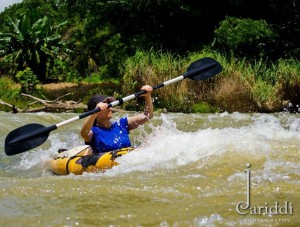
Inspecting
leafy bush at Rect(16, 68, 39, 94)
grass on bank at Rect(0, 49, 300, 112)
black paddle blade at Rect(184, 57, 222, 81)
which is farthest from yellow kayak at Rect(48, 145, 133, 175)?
leafy bush at Rect(16, 68, 39, 94)

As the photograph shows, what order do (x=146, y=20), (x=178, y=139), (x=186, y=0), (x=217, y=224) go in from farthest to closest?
1. (x=146, y=20)
2. (x=186, y=0)
3. (x=178, y=139)
4. (x=217, y=224)

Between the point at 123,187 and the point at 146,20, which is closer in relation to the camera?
the point at 123,187

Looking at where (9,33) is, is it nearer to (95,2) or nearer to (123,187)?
(95,2)

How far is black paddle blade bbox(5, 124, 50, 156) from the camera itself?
533cm

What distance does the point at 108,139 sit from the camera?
5395mm

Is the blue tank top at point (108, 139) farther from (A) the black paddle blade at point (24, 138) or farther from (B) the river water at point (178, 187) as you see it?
(A) the black paddle blade at point (24, 138)

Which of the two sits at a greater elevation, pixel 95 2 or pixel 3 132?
pixel 95 2

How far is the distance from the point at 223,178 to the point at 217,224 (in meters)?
1.26

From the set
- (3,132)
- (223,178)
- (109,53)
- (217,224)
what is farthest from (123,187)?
(109,53)

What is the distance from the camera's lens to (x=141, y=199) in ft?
11.6

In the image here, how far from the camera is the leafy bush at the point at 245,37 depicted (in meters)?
15.1

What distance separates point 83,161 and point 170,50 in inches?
469

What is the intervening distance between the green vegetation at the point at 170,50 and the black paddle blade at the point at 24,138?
7714 mm

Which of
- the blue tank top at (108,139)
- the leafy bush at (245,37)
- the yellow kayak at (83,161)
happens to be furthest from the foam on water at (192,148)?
the leafy bush at (245,37)
